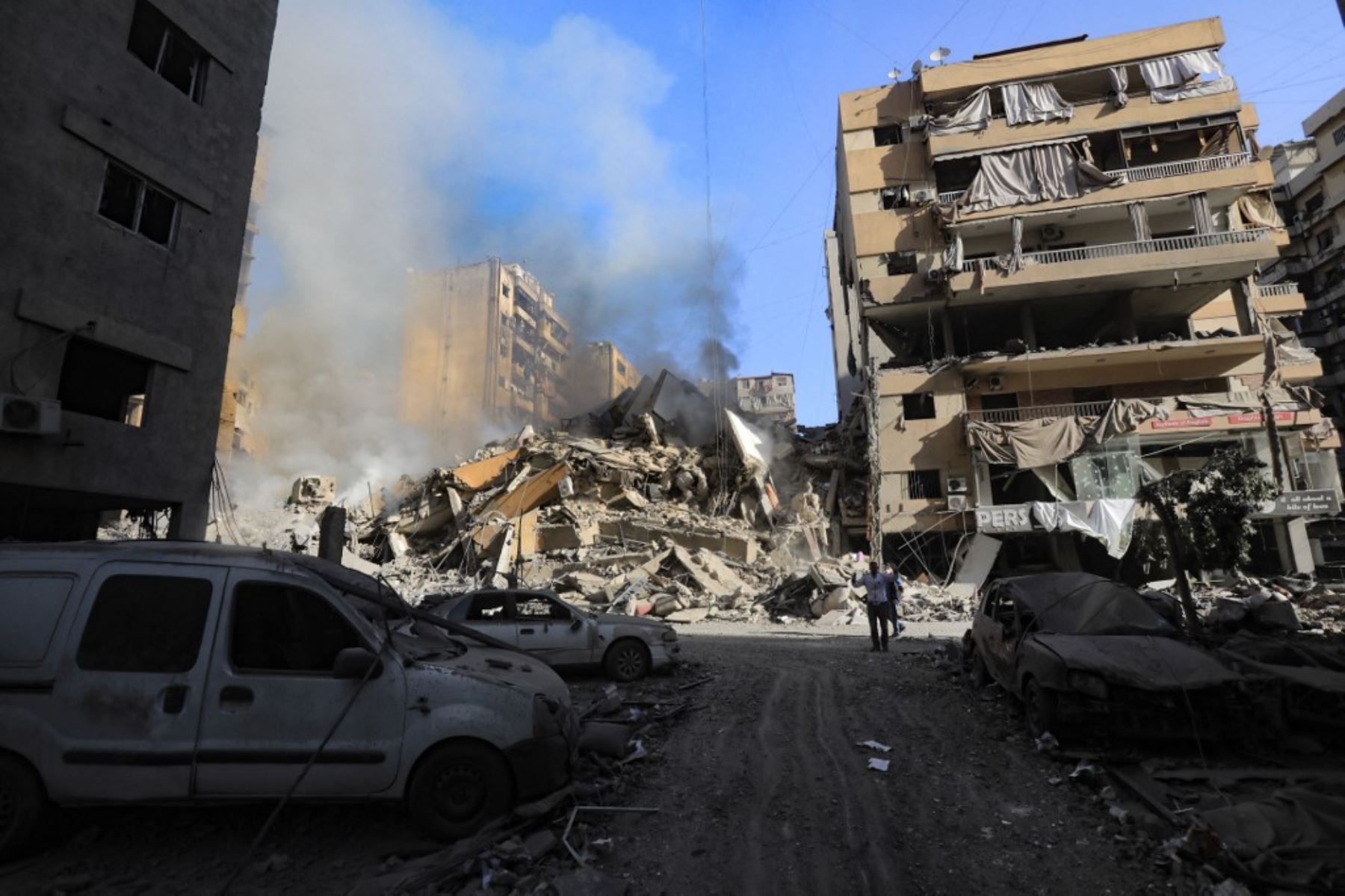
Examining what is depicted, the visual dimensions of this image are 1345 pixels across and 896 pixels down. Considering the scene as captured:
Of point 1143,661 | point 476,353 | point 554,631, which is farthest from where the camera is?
point 476,353

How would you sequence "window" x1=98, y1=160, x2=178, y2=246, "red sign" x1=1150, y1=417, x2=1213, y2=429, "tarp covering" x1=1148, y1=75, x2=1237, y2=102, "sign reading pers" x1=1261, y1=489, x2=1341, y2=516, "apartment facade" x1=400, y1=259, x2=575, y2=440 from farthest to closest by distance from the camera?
"apartment facade" x1=400, y1=259, x2=575, y2=440, "tarp covering" x1=1148, y1=75, x2=1237, y2=102, "red sign" x1=1150, y1=417, x2=1213, y2=429, "sign reading pers" x1=1261, y1=489, x2=1341, y2=516, "window" x1=98, y1=160, x2=178, y2=246

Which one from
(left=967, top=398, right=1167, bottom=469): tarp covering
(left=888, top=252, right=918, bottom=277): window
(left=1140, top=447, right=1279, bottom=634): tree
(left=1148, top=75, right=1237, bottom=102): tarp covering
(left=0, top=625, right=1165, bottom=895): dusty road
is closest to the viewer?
(left=0, top=625, right=1165, bottom=895): dusty road

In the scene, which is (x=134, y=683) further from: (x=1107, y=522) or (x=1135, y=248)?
(x=1135, y=248)

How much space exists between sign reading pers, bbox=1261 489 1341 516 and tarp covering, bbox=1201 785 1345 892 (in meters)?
24.7

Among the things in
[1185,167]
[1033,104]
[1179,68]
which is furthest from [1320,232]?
[1033,104]

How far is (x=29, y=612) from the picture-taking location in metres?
3.58

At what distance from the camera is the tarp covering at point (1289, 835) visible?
2.97 metres

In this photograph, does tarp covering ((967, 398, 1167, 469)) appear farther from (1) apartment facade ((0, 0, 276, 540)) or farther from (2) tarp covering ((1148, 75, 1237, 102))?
(1) apartment facade ((0, 0, 276, 540))

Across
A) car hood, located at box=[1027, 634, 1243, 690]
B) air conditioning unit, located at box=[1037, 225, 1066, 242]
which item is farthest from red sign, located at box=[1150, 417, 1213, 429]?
car hood, located at box=[1027, 634, 1243, 690]

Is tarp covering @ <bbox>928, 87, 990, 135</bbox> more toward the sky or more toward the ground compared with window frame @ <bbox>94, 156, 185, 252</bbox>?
more toward the sky

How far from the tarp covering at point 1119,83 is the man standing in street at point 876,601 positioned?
88.2ft

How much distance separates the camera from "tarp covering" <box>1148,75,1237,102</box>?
86.1 ft

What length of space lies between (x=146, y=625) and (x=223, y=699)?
63 centimetres

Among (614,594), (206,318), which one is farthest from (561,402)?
(206,318)
